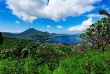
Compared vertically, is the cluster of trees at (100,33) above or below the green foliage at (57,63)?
above

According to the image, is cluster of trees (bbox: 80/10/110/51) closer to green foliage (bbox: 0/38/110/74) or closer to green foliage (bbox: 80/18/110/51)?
green foliage (bbox: 80/18/110/51)

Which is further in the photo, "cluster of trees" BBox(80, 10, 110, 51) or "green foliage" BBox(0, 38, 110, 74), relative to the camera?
"cluster of trees" BBox(80, 10, 110, 51)

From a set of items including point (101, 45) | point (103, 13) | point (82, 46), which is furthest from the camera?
point (103, 13)

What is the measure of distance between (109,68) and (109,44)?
3.58 m

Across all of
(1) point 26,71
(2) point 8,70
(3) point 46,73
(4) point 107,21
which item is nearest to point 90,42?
(4) point 107,21

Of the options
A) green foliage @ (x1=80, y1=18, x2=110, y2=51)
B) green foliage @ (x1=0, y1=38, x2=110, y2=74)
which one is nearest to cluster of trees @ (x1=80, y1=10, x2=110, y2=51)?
green foliage @ (x1=80, y1=18, x2=110, y2=51)

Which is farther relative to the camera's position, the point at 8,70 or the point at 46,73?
the point at 8,70

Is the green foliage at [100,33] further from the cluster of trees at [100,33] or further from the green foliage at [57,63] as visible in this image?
the green foliage at [57,63]

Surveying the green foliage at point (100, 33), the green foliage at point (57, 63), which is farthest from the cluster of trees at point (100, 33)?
the green foliage at point (57, 63)

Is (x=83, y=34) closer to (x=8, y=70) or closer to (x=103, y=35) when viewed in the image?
(x=103, y=35)

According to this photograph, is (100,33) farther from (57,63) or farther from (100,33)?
(57,63)

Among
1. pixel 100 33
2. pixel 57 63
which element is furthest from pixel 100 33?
pixel 57 63

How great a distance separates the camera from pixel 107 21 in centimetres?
482

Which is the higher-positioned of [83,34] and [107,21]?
[107,21]
